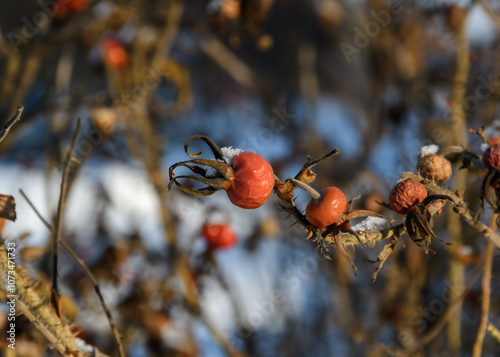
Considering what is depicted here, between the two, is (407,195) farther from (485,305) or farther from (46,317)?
(46,317)

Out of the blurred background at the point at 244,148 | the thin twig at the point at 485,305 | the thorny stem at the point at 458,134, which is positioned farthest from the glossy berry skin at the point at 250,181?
the thorny stem at the point at 458,134

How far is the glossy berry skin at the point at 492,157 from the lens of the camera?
750 mm

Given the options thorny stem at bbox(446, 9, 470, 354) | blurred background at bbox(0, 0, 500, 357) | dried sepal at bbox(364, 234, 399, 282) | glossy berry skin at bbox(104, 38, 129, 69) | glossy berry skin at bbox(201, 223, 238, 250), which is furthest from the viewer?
glossy berry skin at bbox(104, 38, 129, 69)

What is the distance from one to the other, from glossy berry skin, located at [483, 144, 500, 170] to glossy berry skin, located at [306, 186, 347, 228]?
0.85 feet

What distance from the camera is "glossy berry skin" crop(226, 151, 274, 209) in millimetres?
714

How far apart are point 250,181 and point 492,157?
0.39 meters

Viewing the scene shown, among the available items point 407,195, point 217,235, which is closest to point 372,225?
point 407,195

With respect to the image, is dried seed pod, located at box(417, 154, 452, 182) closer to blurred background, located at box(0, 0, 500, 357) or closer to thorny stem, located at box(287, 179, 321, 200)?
thorny stem, located at box(287, 179, 321, 200)

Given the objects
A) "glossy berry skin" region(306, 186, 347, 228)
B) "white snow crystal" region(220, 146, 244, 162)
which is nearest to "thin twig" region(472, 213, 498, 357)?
"glossy berry skin" region(306, 186, 347, 228)

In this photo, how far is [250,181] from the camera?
2.34ft

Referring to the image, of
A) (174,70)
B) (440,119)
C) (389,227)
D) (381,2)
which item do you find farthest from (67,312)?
(381,2)

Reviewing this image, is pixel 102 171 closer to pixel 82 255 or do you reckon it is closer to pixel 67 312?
pixel 82 255

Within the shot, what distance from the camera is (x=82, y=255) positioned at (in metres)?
2.38

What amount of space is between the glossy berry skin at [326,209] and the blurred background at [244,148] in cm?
62
